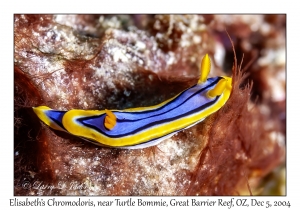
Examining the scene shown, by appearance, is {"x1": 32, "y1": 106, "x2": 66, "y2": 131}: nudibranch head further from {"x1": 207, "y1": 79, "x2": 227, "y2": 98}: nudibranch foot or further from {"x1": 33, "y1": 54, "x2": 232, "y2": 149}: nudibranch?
{"x1": 207, "y1": 79, "x2": 227, "y2": 98}: nudibranch foot

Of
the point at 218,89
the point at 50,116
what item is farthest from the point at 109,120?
the point at 218,89

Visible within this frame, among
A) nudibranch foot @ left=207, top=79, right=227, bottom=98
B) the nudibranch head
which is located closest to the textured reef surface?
the nudibranch head

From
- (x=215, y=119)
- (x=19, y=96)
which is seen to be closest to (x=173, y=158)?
(x=215, y=119)

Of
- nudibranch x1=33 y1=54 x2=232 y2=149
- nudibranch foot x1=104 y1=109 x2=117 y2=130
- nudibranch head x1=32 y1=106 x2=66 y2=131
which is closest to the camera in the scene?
nudibranch foot x1=104 y1=109 x2=117 y2=130

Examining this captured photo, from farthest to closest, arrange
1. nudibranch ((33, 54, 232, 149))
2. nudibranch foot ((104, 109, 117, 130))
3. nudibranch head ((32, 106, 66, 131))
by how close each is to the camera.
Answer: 1. nudibranch head ((32, 106, 66, 131))
2. nudibranch ((33, 54, 232, 149))
3. nudibranch foot ((104, 109, 117, 130))

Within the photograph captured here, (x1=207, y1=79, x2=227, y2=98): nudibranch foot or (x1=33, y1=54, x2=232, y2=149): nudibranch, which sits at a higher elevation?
(x1=207, y1=79, x2=227, y2=98): nudibranch foot

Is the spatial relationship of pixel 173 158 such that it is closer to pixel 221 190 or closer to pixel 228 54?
pixel 221 190

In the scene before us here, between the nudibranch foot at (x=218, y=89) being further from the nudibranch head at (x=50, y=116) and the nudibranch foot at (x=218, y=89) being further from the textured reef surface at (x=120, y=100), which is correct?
the nudibranch head at (x=50, y=116)

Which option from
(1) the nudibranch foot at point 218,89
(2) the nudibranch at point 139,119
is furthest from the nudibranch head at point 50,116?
(1) the nudibranch foot at point 218,89

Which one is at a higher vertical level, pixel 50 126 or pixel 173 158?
pixel 50 126
